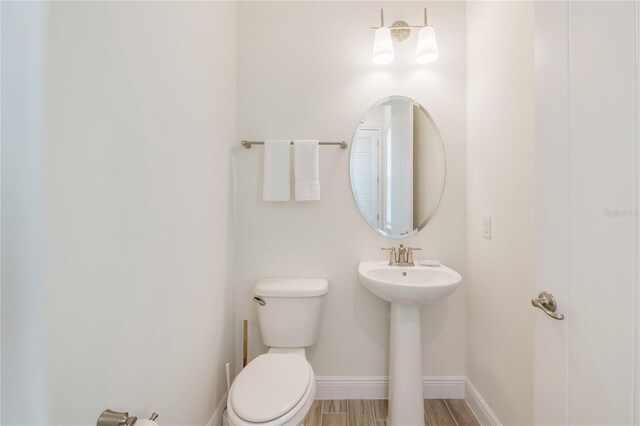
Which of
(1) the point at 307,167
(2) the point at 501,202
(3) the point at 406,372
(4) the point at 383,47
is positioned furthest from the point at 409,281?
(4) the point at 383,47

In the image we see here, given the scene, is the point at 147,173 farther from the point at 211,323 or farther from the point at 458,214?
the point at 458,214

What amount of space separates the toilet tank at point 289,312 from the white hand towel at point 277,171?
1.72ft

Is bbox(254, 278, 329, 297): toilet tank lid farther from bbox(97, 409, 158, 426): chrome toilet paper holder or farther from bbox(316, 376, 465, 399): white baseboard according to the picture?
bbox(97, 409, 158, 426): chrome toilet paper holder

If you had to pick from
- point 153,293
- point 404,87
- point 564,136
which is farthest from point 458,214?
point 153,293

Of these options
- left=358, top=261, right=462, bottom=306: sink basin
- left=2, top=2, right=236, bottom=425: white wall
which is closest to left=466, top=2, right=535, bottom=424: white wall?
left=358, top=261, right=462, bottom=306: sink basin

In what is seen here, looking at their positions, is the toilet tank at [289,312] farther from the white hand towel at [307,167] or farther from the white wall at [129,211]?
the white hand towel at [307,167]

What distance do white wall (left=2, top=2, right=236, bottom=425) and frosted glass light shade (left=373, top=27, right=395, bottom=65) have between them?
0.90m

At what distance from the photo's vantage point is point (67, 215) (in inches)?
24.0

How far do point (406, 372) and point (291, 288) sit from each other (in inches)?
29.1

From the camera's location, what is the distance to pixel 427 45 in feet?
5.42

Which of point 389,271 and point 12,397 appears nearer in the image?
point 12,397

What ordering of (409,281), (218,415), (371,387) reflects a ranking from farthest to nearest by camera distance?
1. (371,387)
2. (409,281)
3. (218,415)

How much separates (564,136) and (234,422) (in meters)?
1.36

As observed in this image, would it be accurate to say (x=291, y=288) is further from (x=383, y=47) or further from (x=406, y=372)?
(x=383, y=47)
